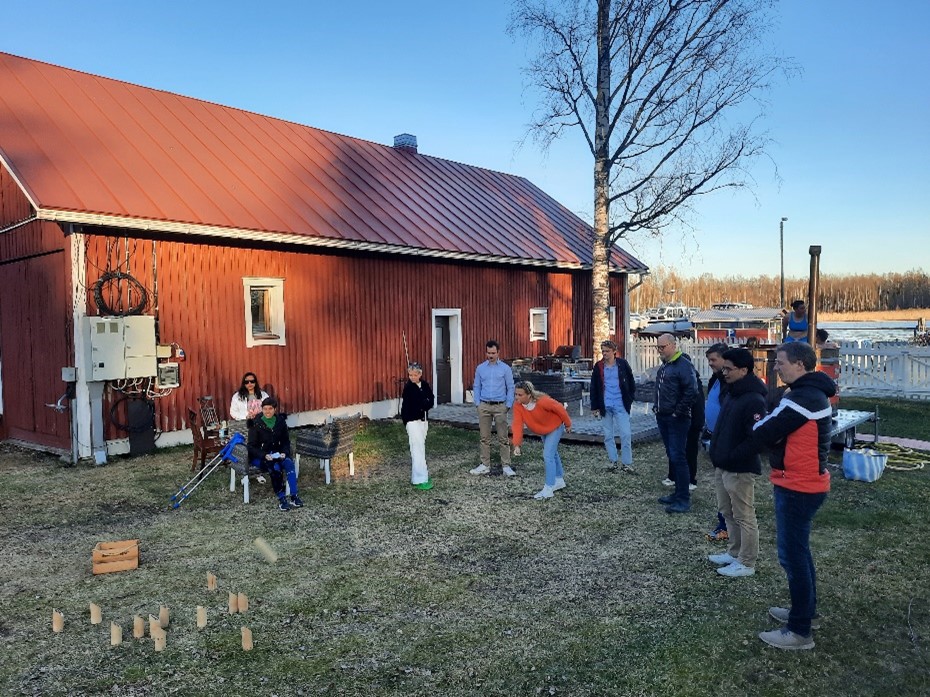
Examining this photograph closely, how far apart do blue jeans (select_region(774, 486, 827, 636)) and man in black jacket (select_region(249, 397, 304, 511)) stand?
5.66m

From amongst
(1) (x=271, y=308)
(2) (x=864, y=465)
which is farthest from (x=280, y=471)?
(2) (x=864, y=465)

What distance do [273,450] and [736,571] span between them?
5491 mm

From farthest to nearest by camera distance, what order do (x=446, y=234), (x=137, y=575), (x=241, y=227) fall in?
1. (x=446, y=234)
2. (x=241, y=227)
3. (x=137, y=575)

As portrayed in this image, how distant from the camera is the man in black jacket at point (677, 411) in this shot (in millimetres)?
7590

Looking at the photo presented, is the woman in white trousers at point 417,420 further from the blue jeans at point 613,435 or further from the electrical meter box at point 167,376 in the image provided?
the electrical meter box at point 167,376

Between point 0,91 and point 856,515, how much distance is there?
14853mm

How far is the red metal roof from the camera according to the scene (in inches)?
427

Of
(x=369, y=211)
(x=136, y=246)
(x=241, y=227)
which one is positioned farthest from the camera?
(x=369, y=211)

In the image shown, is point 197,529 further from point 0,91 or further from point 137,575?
point 0,91

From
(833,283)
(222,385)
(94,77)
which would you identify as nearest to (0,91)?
(94,77)

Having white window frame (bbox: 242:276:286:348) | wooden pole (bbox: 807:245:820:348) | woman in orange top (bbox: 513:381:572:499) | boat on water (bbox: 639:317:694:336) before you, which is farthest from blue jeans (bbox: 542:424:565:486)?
boat on water (bbox: 639:317:694:336)

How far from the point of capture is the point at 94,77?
14.0m

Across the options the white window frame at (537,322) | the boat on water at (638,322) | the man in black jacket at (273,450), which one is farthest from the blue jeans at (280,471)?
the boat on water at (638,322)

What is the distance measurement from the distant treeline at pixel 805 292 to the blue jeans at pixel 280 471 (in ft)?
296
